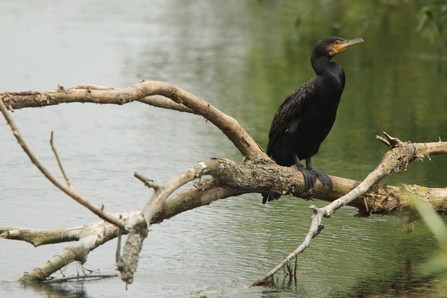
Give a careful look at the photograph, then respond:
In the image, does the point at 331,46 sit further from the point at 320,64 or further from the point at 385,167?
the point at 385,167

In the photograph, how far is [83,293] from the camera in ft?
13.7

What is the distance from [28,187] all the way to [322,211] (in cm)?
316

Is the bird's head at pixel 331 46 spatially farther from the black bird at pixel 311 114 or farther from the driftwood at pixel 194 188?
the driftwood at pixel 194 188

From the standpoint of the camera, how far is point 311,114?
206 inches

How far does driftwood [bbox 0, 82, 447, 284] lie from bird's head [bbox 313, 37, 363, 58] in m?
0.80

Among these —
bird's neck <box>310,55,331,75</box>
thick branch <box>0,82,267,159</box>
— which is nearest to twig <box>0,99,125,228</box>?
thick branch <box>0,82,267,159</box>

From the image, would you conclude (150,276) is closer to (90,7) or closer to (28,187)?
(28,187)

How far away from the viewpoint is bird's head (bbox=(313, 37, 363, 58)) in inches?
213

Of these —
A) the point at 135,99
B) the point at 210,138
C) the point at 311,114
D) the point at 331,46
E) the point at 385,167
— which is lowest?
the point at 210,138

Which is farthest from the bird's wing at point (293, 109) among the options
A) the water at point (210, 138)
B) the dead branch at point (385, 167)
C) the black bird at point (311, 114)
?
the water at point (210, 138)

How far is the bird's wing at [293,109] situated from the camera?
519 centimetres

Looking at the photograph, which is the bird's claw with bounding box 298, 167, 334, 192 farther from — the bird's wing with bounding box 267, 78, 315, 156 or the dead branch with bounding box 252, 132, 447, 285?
the bird's wing with bounding box 267, 78, 315, 156

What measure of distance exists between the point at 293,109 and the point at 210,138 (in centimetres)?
348

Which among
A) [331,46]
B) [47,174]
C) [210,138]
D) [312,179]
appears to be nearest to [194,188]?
[312,179]
